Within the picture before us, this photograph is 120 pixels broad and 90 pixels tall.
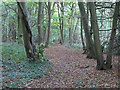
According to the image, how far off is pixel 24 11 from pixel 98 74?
553 cm

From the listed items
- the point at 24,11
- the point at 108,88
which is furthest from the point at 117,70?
the point at 24,11

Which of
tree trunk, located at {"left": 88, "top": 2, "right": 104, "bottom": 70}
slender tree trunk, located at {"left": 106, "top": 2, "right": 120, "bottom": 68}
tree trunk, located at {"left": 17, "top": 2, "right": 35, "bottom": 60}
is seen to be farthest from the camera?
tree trunk, located at {"left": 17, "top": 2, "right": 35, "bottom": 60}

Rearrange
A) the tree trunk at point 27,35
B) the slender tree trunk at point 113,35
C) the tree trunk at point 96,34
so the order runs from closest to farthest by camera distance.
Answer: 1. the slender tree trunk at point 113,35
2. the tree trunk at point 96,34
3. the tree trunk at point 27,35

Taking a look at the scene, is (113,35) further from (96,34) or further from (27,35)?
(27,35)

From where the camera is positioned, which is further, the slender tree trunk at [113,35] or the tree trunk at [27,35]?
the tree trunk at [27,35]

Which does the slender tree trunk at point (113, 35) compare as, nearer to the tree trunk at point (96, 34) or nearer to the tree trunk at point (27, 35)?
the tree trunk at point (96, 34)

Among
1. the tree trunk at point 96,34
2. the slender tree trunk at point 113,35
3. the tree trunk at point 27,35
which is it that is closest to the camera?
the slender tree trunk at point 113,35

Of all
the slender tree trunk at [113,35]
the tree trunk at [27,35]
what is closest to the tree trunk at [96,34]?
the slender tree trunk at [113,35]

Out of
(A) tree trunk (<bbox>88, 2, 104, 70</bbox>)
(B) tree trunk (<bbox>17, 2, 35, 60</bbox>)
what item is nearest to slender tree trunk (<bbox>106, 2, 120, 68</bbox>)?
(A) tree trunk (<bbox>88, 2, 104, 70</bbox>)

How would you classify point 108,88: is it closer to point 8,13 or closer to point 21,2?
point 21,2

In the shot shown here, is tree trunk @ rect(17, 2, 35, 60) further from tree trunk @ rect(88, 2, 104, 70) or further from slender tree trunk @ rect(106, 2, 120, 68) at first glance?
slender tree trunk @ rect(106, 2, 120, 68)

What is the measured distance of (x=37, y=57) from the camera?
29.6 feet

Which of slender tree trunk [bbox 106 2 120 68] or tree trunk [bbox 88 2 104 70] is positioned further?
tree trunk [bbox 88 2 104 70]

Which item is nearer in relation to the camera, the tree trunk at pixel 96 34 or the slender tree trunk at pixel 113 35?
the slender tree trunk at pixel 113 35
